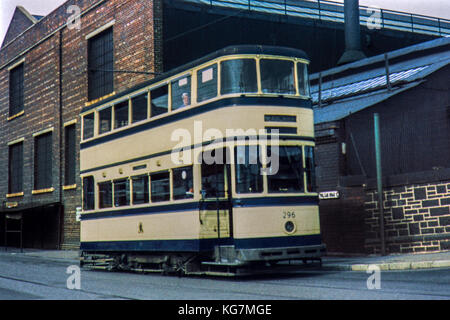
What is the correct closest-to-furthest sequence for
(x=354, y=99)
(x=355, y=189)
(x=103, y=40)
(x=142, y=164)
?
1. (x=142, y=164)
2. (x=355, y=189)
3. (x=354, y=99)
4. (x=103, y=40)

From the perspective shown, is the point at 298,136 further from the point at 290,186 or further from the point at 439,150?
the point at 439,150

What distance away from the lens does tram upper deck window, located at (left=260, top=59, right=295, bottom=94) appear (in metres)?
13.7

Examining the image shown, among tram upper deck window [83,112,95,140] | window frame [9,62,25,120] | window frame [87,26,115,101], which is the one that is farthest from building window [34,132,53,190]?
tram upper deck window [83,112,95,140]

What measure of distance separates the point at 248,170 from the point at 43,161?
75.2 feet

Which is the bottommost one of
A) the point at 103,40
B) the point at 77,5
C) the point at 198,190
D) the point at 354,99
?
the point at 198,190

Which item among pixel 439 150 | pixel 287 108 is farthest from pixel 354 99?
pixel 287 108

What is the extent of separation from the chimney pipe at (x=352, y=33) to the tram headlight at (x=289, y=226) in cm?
2004

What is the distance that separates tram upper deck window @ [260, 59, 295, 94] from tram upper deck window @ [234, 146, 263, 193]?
1.41m

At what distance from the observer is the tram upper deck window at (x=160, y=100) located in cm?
1521

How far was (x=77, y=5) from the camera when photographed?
31.0m

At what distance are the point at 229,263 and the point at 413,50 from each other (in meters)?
17.4

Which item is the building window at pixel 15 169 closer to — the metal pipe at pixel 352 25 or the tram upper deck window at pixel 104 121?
the metal pipe at pixel 352 25

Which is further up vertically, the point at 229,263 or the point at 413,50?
the point at 413,50
